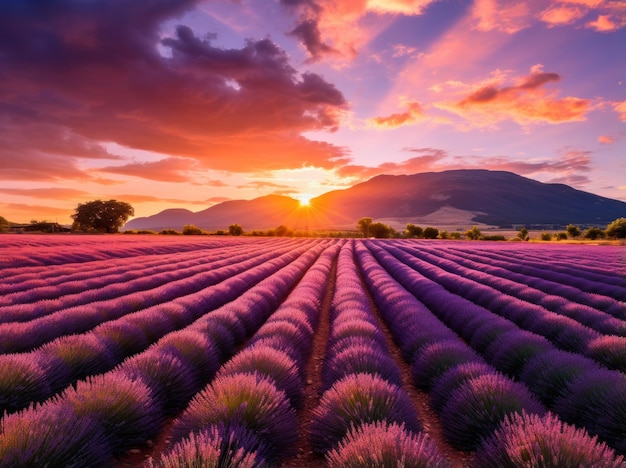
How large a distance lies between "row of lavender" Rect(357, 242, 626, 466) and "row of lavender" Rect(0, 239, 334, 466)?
5.51ft

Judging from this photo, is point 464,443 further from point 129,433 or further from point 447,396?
point 129,433

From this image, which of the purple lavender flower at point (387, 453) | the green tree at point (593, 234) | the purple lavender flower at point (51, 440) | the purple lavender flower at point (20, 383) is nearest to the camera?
the purple lavender flower at point (387, 453)

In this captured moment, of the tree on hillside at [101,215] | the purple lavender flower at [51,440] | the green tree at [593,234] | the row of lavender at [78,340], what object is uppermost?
the tree on hillside at [101,215]

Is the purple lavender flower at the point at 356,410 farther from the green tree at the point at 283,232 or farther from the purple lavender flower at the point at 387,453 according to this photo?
the green tree at the point at 283,232

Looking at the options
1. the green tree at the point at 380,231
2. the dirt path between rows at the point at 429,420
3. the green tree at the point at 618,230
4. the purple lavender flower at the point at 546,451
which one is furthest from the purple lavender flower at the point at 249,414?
the green tree at the point at 618,230

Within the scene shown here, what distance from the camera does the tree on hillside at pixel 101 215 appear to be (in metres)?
69.7

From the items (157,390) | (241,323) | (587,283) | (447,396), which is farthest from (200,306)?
(587,283)

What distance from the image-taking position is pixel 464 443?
3359mm

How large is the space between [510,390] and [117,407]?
317 centimetres

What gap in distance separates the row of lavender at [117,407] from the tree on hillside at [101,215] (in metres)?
73.6

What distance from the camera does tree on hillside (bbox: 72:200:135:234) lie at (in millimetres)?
69688

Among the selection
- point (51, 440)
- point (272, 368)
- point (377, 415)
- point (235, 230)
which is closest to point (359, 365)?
point (272, 368)

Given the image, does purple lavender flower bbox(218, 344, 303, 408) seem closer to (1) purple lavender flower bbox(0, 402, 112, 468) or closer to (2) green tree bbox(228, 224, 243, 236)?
(1) purple lavender flower bbox(0, 402, 112, 468)

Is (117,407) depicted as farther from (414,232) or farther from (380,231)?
(380,231)
